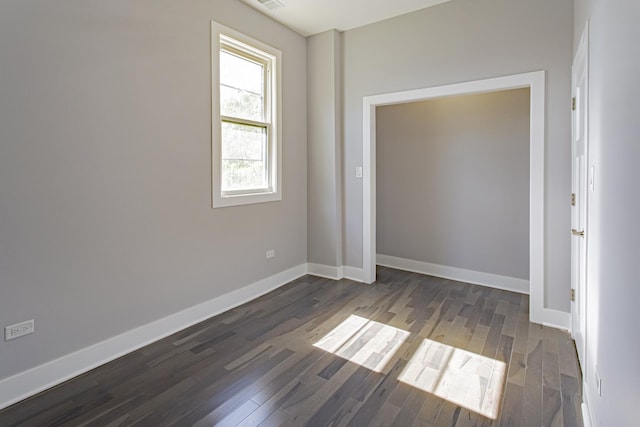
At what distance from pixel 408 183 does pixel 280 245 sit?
6.42 ft

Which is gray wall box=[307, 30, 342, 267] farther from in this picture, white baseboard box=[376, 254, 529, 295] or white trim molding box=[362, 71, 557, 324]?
white trim molding box=[362, 71, 557, 324]

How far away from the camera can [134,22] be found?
2604 mm

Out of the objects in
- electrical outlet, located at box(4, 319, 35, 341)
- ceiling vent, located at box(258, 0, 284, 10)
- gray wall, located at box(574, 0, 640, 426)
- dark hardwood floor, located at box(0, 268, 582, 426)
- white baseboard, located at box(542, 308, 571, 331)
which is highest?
ceiling vent, located at box(258, 0, 284, 10)

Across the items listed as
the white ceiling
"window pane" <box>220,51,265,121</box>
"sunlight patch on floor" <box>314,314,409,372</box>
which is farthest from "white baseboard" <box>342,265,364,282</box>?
the white ceiling

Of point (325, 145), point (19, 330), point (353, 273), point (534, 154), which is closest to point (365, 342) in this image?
point (353, 273)

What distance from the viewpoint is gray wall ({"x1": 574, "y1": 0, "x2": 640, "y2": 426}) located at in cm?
110

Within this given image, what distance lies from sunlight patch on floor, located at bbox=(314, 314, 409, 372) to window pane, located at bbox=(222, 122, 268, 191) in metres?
1.76

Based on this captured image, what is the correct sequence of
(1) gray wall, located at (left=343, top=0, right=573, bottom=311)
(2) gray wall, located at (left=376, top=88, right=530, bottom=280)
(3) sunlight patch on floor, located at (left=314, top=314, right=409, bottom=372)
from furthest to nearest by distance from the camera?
(2) gray wall, located at (left=376, top=88, right=530, bottom=280), (1) gray wall, located at (left=343, top=0, right=573, bottom=311), (3) sunlight patch on floor, located at (left=314, top=314, right=409, bottom=372)

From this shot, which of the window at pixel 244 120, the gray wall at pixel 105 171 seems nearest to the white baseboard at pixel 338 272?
the window at pixel 244 120

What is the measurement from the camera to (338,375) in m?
2.34

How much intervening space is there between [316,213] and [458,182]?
182 centimetres

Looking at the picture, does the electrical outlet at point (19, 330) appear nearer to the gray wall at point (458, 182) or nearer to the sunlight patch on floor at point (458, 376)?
the sunlight patch on floor at point (458, 376)

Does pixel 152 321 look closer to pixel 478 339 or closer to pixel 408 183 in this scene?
pixel 478 339

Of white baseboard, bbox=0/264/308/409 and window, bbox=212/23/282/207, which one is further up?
window, bbox=212/23/282/207
